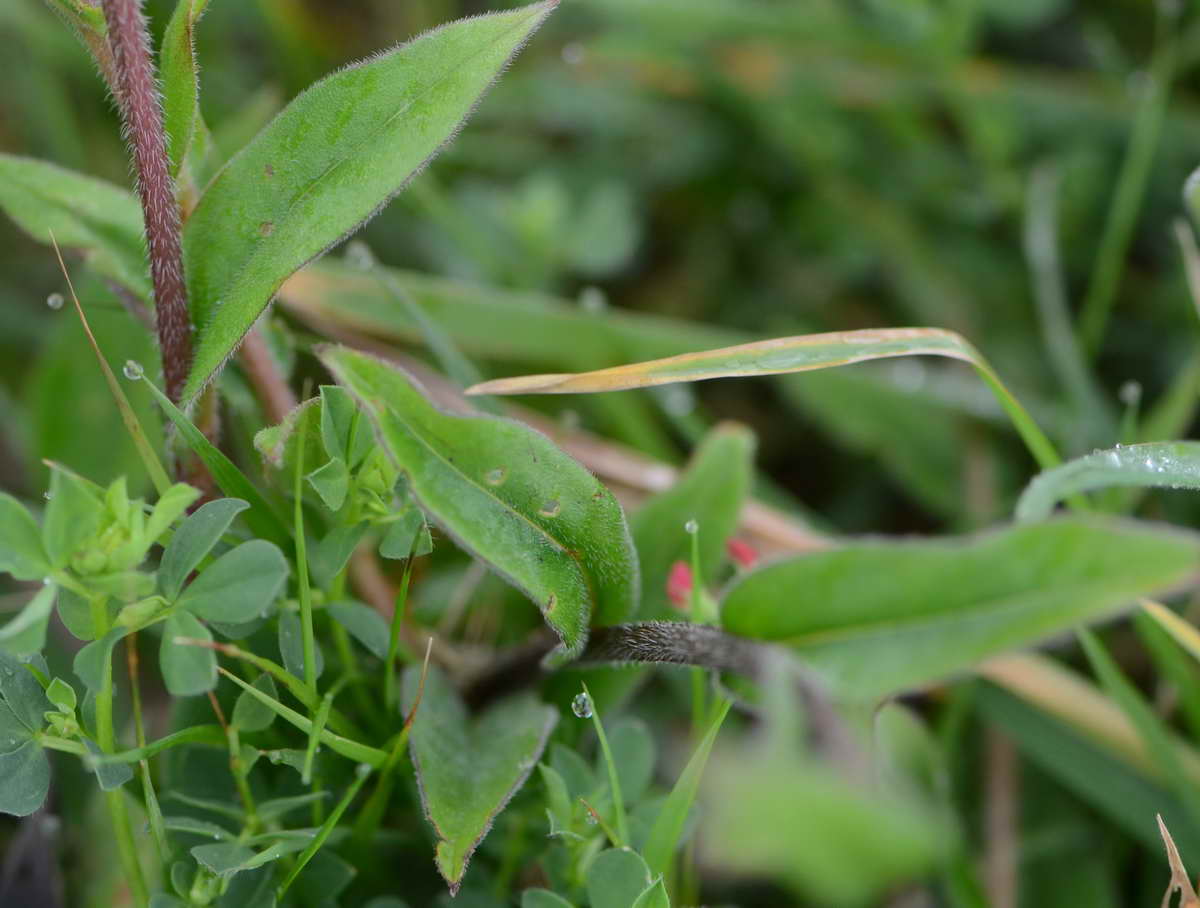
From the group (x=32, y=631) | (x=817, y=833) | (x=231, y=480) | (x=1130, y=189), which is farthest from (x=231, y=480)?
(x=1130, y=189)

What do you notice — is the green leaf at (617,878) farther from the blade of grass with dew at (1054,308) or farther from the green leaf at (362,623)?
the blade of grass with dew at (1054,308)

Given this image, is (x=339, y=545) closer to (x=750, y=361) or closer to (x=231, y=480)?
(x=231, y=480)

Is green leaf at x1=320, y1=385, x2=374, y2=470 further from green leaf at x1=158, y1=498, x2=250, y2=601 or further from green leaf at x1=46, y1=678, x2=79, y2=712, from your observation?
green leaf at x1=46, y1=678, x2=79, y2=712

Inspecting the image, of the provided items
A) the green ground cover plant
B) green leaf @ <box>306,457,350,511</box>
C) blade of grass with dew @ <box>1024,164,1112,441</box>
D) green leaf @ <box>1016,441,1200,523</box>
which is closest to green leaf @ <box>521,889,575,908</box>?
the green ground cover plant

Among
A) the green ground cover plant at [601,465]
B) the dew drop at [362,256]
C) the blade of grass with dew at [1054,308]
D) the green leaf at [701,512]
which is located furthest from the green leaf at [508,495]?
the blade of grass with dew at [1054,308]

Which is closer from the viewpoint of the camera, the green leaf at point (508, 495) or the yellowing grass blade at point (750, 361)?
the green leaf at point (508, 495)
